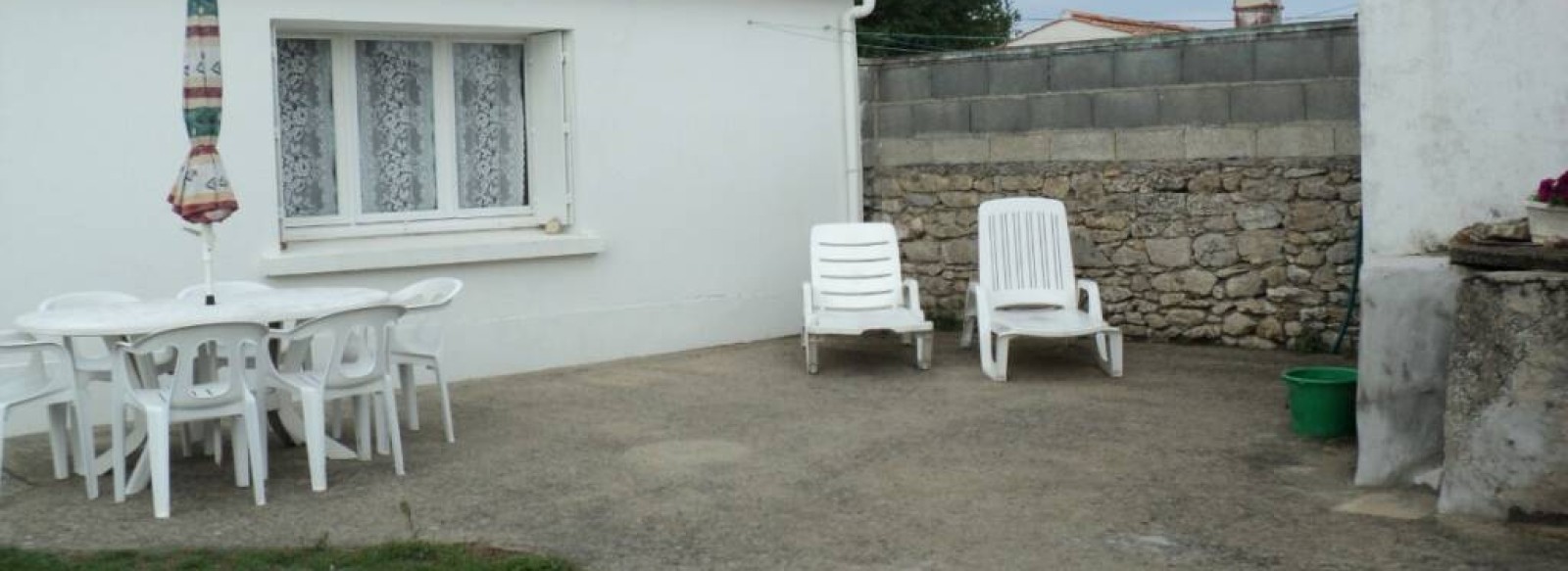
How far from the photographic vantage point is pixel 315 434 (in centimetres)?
711

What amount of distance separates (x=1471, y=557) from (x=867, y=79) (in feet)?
24.0

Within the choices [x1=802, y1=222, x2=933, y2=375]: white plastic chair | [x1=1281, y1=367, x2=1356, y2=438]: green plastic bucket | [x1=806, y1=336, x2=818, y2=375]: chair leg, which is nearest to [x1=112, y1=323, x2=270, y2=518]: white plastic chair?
[x1=806, y1=336, x2=818, y2=375]: chair leg

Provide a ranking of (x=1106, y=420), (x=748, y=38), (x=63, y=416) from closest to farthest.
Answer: (x=63, y=416) → (x=1106, y=420) → (x=748, y=38)

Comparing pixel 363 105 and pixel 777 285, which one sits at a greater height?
pixel 363 105

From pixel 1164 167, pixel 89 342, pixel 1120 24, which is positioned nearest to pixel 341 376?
pixel 89 342

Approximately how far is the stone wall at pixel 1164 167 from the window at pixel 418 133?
114 inches

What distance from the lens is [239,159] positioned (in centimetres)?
928

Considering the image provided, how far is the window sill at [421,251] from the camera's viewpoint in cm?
947

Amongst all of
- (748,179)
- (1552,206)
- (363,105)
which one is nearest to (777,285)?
(748,179)

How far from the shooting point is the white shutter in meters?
10.6

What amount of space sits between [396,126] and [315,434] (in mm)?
3565

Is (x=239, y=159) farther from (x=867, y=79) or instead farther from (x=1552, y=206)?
(x=1552, y=206)

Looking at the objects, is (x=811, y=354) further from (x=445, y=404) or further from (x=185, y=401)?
(x=185, y=401)

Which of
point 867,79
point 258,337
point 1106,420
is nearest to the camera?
point 258,337
